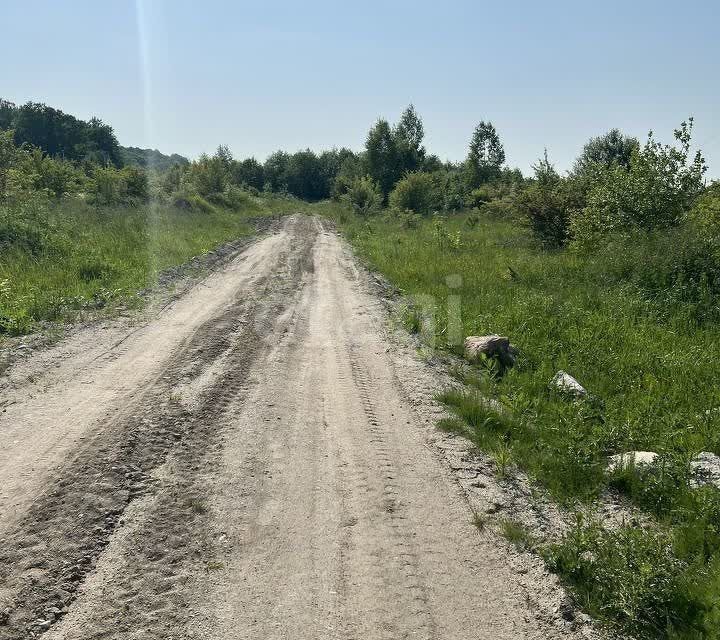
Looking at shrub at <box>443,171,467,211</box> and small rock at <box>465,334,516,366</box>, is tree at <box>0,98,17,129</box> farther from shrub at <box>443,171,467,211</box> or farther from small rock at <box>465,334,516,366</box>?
small rock at <box>465,334,516,366</box>

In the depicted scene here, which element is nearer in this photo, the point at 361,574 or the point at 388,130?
the point at 361,574

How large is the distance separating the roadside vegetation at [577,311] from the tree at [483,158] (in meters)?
22.4

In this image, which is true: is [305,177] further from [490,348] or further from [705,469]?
[705,469]

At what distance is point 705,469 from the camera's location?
15.7ft

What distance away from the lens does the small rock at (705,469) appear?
467cm

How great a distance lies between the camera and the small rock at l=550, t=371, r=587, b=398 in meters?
6.58

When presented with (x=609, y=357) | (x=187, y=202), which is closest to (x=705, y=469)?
(x=609, y=357)

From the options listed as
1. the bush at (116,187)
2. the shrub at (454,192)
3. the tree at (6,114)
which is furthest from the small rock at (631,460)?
the tree at (6,114)

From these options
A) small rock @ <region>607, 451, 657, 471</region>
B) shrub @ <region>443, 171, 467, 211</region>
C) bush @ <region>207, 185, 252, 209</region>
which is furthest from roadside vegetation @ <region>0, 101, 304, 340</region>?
shrub @ <region>443, 171, 467, 211</region>

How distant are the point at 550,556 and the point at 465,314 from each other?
6.72 m

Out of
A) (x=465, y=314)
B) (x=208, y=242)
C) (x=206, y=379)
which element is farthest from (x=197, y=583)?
(x=208, y=242)

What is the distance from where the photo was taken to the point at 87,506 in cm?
405

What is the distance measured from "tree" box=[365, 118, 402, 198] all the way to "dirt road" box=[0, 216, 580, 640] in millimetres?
47936

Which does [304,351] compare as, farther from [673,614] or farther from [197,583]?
[673,614]
